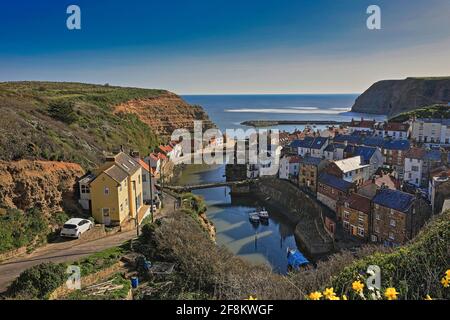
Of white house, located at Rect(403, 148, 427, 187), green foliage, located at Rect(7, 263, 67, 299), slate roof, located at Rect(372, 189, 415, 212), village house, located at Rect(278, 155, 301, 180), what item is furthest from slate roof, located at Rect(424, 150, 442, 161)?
green foliage, located at Rect(7, 263, 67, 299)

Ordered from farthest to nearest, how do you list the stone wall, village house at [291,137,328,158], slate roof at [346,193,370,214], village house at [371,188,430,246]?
village house at [291,137,328,158] → the stone wall → slate roof at [346,193,370,214] → village house at [371,188,430,246]

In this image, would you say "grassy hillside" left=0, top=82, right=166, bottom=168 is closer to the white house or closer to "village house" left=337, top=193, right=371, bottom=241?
"village house" left=337, top=193, right=371, bottom=241

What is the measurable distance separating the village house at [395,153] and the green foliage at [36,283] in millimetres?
37838

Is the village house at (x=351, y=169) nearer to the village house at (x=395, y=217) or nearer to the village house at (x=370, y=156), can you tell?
the village house at (x=370, y=156)

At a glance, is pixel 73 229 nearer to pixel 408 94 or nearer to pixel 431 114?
pixel 431 114

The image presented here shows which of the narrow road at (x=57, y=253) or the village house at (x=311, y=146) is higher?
the village house at (x=311, y=146)

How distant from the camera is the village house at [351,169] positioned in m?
31.7

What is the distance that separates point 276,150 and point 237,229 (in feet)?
58.6

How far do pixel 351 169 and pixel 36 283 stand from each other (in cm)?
2848

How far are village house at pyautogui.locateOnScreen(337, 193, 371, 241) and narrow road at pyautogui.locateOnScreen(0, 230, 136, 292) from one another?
15614mm

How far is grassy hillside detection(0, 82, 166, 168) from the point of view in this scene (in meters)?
21.0

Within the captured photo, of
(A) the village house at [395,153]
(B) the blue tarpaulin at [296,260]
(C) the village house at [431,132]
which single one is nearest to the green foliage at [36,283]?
(B) the blue tarpaulin at [296,260]

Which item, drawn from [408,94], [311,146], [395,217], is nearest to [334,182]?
[395,217]
